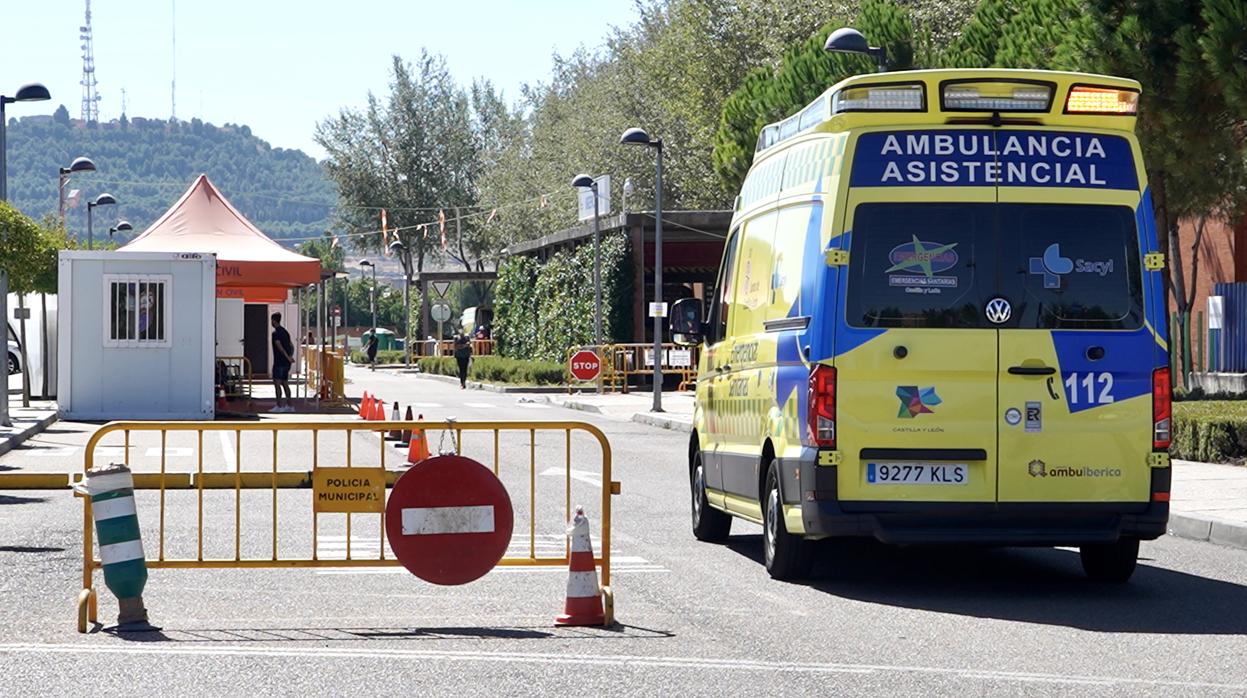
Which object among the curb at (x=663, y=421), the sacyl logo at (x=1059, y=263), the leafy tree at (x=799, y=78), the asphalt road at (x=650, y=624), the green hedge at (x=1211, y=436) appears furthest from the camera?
the leafy tree at (x=799, y=78)

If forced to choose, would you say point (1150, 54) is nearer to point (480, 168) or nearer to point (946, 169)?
point (946, 169)

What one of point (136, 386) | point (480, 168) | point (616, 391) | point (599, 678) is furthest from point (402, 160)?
point (599, 678)

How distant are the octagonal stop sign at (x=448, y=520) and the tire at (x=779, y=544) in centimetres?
205

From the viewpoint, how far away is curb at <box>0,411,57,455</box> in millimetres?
24447

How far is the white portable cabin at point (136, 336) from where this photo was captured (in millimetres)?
32031

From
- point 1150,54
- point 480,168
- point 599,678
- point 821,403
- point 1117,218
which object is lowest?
point 599,678

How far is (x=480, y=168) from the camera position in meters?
97.9

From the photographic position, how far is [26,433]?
2706 cm

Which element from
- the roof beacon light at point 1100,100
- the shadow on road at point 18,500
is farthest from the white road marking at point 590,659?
the shadow on road at point 18,500

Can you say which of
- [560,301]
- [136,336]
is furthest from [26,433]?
[560,301]

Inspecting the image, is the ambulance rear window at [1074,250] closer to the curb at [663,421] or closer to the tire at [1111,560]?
the tire at [1111,560]

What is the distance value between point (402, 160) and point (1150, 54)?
2964 inches

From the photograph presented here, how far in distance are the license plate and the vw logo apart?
2.76ft

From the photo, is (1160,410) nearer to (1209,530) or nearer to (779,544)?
(779,544)
